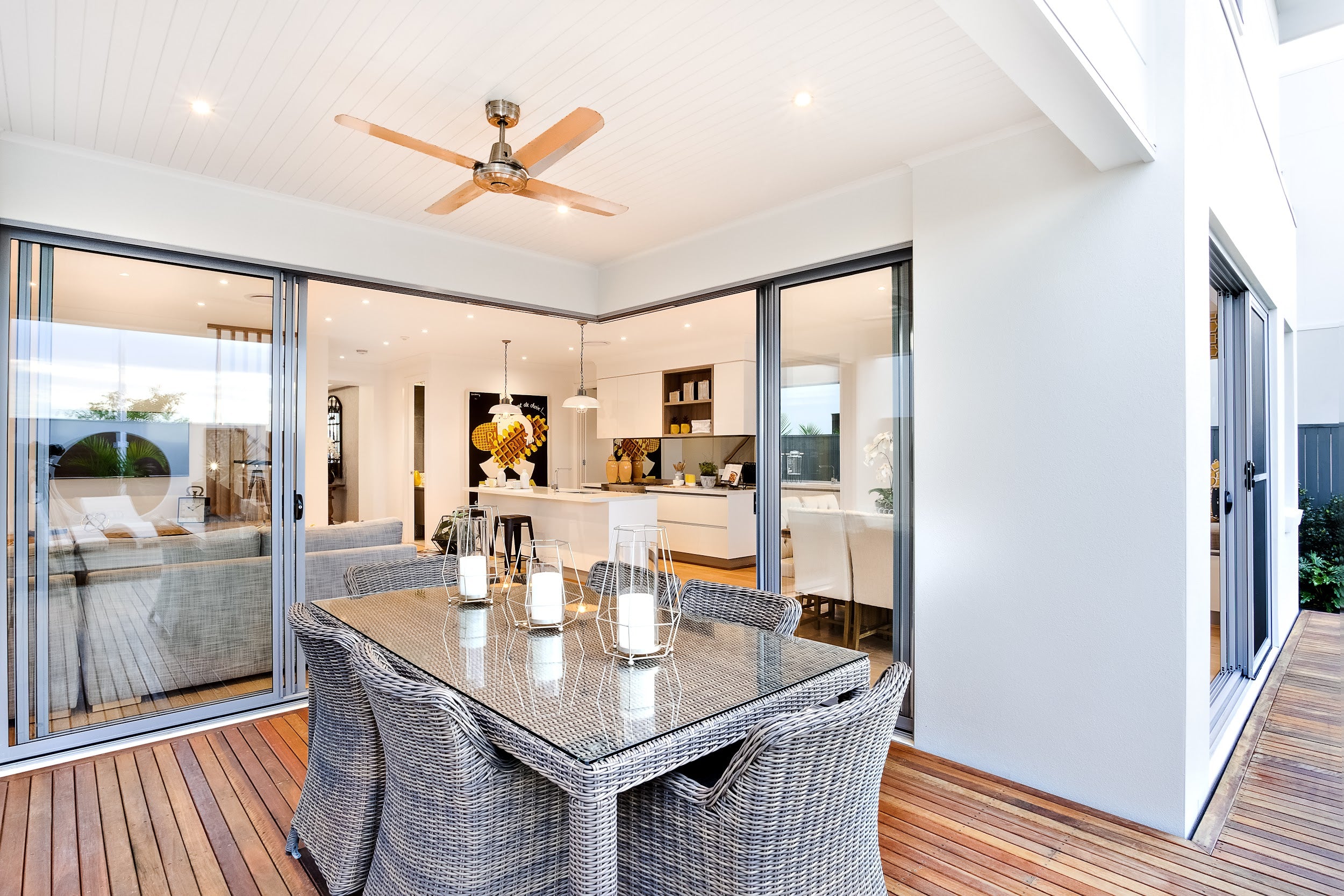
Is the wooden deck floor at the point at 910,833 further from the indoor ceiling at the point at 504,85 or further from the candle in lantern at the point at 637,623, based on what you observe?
the indoor ceiling at the point at 504,85

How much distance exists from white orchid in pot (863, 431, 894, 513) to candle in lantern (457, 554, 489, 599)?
6.03 feet

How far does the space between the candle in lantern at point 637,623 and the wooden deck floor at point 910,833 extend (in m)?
1.08

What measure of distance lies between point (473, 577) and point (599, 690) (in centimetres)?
102

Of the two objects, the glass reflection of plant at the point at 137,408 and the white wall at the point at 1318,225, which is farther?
the white wall at the point at 1318,225

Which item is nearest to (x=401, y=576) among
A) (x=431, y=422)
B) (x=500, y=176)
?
(x=500, y=176)

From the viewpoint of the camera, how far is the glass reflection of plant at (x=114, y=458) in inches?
121

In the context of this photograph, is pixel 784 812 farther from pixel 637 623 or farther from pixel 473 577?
pixel 473 577

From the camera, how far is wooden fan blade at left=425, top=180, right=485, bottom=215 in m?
2.59

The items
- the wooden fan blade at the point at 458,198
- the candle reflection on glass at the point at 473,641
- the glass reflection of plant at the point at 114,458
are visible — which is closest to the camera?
the candle reflection on glass at the point at 473,641

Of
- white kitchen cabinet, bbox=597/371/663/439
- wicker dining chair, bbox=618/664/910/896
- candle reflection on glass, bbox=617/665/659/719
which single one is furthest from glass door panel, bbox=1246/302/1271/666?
white kitchen cabinet, bbox=597/371/663/439

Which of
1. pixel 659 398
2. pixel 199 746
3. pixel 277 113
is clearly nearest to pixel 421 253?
pixel 277 113

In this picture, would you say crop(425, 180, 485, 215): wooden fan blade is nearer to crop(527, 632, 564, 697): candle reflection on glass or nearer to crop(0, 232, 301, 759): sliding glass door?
crop(0, 232, 301, 759): sliding glass door

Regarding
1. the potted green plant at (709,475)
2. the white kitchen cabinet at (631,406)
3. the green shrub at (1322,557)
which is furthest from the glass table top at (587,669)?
the white kitchen cabinet at (631,406)

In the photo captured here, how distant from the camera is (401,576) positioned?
3.03m
